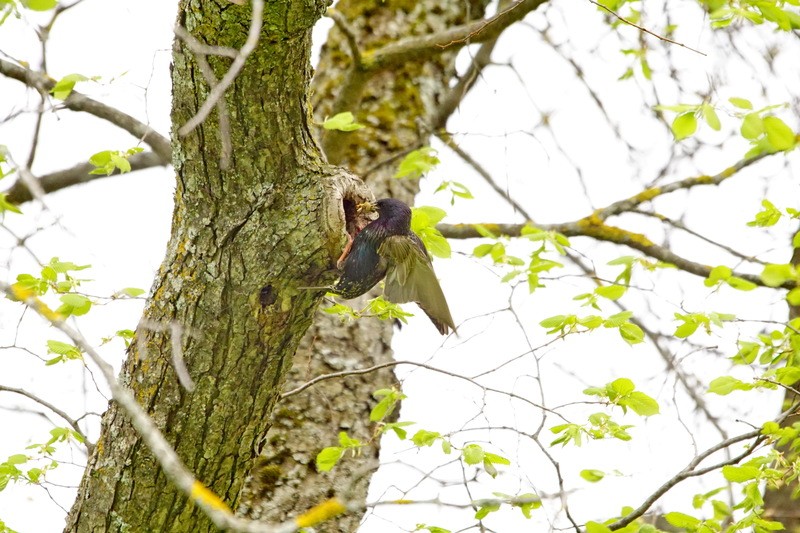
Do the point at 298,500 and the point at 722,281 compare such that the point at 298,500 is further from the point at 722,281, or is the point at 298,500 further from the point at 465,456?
the point at 722,281

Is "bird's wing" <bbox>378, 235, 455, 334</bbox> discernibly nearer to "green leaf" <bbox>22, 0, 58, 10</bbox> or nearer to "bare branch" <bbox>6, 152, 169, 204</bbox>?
"green leaf" <bbox>22, 0, 58, 10</bbox>

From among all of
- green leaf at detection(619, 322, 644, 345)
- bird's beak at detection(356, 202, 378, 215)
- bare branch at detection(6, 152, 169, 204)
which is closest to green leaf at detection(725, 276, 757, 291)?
green leaf at detection(619, 322, 644, 345)

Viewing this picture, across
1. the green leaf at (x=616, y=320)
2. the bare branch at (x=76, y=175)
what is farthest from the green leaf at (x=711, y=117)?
the bare branch at (x=76, y=175)

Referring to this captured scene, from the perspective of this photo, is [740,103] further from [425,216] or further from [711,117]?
[425,216]

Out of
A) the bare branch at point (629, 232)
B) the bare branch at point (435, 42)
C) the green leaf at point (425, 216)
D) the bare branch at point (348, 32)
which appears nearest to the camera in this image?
the green leaf at point (425, 216)

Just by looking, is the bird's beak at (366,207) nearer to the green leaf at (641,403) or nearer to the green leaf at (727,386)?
the green leaf at (641,403)

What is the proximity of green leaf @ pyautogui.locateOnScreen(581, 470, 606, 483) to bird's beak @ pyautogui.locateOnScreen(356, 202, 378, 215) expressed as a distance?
3.26ft

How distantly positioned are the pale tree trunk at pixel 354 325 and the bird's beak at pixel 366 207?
2.56 feet

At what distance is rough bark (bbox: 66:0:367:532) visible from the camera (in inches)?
75.0

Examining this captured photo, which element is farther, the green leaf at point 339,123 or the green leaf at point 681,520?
the green leaf at point 339,123

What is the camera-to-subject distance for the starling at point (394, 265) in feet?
7.14

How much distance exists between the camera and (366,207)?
7.43 ft

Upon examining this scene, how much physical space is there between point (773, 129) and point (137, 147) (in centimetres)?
173

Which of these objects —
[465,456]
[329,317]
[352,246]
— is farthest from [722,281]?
[329,317]
